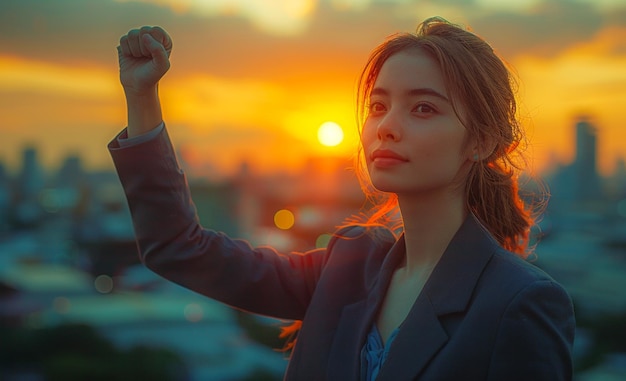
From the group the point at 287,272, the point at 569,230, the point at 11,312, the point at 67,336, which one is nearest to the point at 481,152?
the point at 287,272

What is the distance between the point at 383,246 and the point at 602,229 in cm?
2227

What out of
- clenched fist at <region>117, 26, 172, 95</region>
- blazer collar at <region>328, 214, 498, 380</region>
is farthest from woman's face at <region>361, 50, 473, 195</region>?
clenched fist at <region>117, 26, 172, 95</region>

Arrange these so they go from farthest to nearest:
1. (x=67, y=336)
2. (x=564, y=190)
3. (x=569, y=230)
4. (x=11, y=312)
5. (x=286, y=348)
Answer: (x=569, y=230), (x=564, y=190), (x=11, y=312), (x=67, y=336), (x=286, y=348)

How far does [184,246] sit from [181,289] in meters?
23.2

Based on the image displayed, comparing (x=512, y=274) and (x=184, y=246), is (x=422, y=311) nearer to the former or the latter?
(x=512, y=274)

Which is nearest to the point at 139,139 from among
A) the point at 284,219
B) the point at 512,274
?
the point at 512,274

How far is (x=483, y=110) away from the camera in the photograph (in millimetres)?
947

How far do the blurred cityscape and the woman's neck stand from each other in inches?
7.3

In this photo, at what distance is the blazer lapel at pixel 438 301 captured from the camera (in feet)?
2.84

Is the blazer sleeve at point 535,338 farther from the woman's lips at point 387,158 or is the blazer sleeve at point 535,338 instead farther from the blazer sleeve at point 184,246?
the blazer sleeve at point 184,246

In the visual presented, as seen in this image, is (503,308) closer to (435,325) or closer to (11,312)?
(435,325)

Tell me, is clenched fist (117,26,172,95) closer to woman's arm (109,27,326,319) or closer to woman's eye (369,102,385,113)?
woman's arm (109,27,326,319)

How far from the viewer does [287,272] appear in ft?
3.75

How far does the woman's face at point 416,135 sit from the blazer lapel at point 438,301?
96 millimetres
